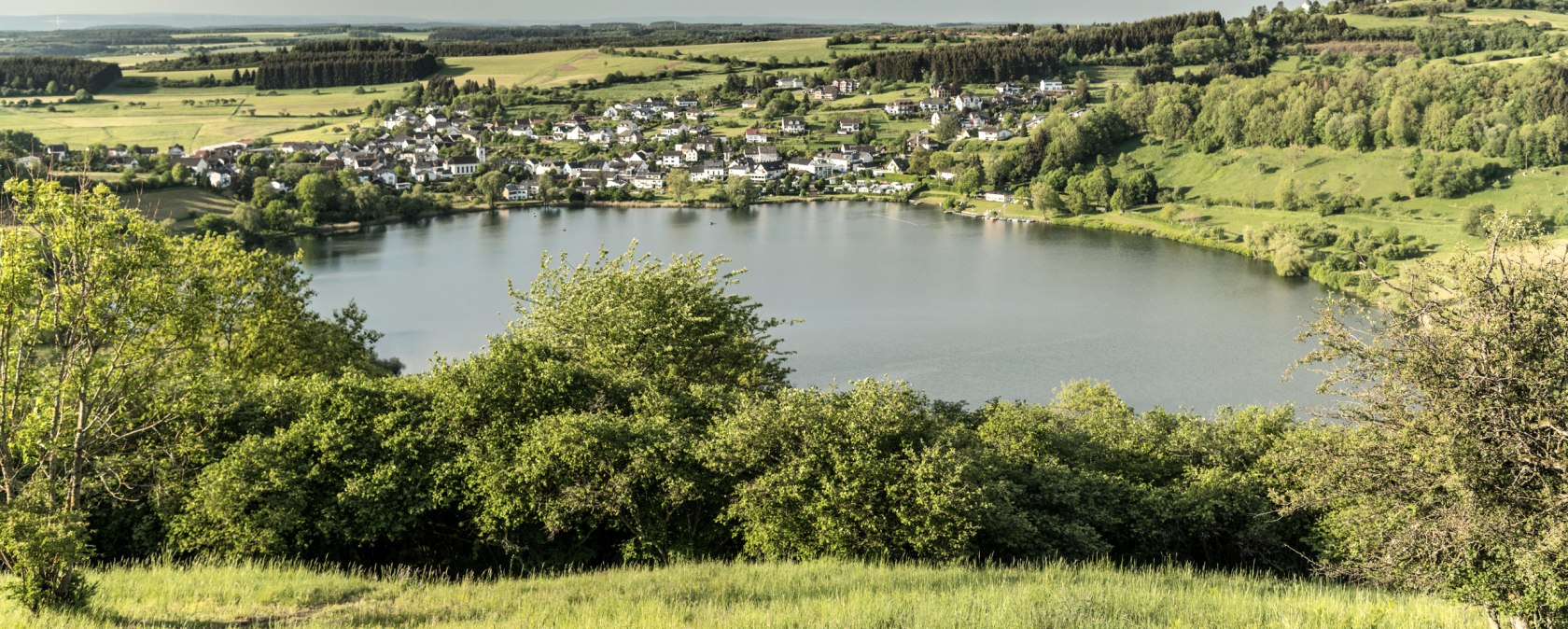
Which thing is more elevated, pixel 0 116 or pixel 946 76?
pixel 946 76

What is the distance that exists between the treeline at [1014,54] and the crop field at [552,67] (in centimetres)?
2181

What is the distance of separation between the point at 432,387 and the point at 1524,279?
30.5ft

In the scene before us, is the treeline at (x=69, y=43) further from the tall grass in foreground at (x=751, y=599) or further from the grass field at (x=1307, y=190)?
the tall grass in foreground at (x=751, y=599)

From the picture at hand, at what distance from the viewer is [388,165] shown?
72.3 meters

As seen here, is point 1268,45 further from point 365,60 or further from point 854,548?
point 854,548

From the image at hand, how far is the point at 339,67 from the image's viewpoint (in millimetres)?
110000

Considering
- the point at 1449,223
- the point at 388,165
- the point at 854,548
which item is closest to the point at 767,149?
the point at 388,165

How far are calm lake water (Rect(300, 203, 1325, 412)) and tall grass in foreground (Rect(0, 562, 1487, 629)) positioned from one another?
13.1 metres

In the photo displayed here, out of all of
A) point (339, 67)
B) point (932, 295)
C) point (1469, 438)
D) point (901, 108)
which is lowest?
point (932, 295)

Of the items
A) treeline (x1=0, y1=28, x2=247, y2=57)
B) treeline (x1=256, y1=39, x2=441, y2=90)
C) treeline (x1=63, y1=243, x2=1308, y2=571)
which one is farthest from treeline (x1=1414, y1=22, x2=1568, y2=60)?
treeline (x1=0, y1=28, x2=247, y2=57)

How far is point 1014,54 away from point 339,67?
69073mm

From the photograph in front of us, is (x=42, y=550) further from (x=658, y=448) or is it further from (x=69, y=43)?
(x=69, y=43)

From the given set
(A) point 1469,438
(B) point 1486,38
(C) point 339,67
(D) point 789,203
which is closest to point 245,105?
(C) point 339,67

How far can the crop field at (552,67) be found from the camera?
11150cm
